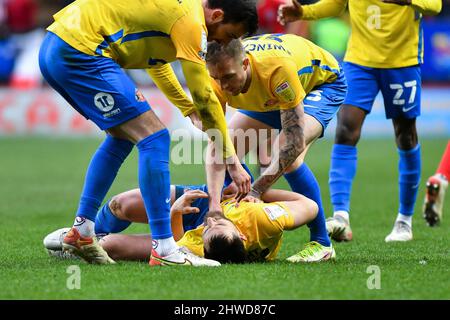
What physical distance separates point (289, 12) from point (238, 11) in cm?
234

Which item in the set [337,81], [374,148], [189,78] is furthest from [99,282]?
[374,148]

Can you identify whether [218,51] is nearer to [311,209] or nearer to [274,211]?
[274,211]

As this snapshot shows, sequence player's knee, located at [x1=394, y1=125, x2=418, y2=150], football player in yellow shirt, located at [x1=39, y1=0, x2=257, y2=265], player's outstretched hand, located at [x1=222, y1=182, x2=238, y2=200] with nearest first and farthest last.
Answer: football player in yellow shirt, located at [x1=39, y1=0, x2=257, y2=265] < player's outstretched hand, located at [x1=222, y1=182, x2=238, y2=200] < player's knee, located at [x1=394, y1=125, x2=418, y2=150]

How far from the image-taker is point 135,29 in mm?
5184

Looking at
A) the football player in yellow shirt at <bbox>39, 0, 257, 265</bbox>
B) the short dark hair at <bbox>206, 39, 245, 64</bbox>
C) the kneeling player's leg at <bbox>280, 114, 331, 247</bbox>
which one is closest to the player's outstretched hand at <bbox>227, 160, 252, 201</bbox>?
the football player in yellow shirt at <bbox>39, 0, 257, 265</bbox>

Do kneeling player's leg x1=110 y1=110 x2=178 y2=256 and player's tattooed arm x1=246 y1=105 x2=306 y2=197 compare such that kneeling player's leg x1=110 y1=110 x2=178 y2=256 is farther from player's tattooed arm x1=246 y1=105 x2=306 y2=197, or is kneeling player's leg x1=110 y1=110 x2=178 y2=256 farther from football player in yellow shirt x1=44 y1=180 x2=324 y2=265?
player's tattooed arm x1=246 y1=105 x2=306 y2=197

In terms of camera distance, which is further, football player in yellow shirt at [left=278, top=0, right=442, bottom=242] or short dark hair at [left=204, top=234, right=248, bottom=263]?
football player in yellow shirt at [left=278, top=0, right=442, bottom=242]

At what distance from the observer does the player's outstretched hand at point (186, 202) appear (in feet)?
18.5

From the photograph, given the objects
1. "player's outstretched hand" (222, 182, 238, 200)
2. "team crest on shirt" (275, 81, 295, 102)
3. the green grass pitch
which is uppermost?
"team crest on shirt" (275, 81, 295, 102)

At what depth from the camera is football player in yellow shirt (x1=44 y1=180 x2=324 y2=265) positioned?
5438 mm

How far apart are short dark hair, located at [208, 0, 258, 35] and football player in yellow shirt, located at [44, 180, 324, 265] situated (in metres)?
1.12

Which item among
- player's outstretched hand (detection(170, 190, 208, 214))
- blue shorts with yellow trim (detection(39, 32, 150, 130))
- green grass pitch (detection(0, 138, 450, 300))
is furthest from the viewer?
player's outstretched hand (detection(170, 190, 208, 214))

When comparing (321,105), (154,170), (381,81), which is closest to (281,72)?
(321,105)

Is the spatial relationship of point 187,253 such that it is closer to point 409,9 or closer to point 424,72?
point 409,9
